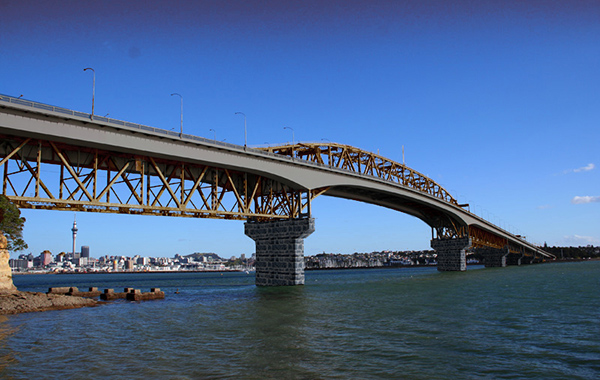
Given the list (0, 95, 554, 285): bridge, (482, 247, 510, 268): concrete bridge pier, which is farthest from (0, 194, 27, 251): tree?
(482, 247, 510, 268): concrete bridge pier

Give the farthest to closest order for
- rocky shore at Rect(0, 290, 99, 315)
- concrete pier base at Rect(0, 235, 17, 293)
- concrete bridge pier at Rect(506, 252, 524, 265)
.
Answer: concrete bridge pier at Rect(506, 252, 524, 265) < concrete pier base at Rect(0, 235, 17, 293) < rocky shore at Rect(0, 290, 99, 315)

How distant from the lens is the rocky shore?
3269 centimetres

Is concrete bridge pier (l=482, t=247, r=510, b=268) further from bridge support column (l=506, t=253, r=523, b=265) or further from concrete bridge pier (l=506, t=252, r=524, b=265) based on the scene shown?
bridge support column (l=506, t=253, r=523, b=265)

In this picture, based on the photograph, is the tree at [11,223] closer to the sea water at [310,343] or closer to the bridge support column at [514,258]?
the sea water at [310,343]

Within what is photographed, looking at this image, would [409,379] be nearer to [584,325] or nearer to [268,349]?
[268,349]

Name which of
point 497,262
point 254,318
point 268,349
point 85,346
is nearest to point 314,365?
point 268,349

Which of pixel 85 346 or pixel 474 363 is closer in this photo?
pixel 474 363

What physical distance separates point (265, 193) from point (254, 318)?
31.6 m

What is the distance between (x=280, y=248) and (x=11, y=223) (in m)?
30.3

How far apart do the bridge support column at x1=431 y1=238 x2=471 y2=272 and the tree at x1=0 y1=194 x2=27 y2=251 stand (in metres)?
101

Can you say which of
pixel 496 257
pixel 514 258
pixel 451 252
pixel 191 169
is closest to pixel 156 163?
pixel 191 169

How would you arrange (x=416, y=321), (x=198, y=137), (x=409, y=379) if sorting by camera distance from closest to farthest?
(x=409, y=379), (x=416, y=321), (x=198, y=137)

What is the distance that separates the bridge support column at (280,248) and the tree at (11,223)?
2816 centimetres

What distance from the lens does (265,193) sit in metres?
59.6
